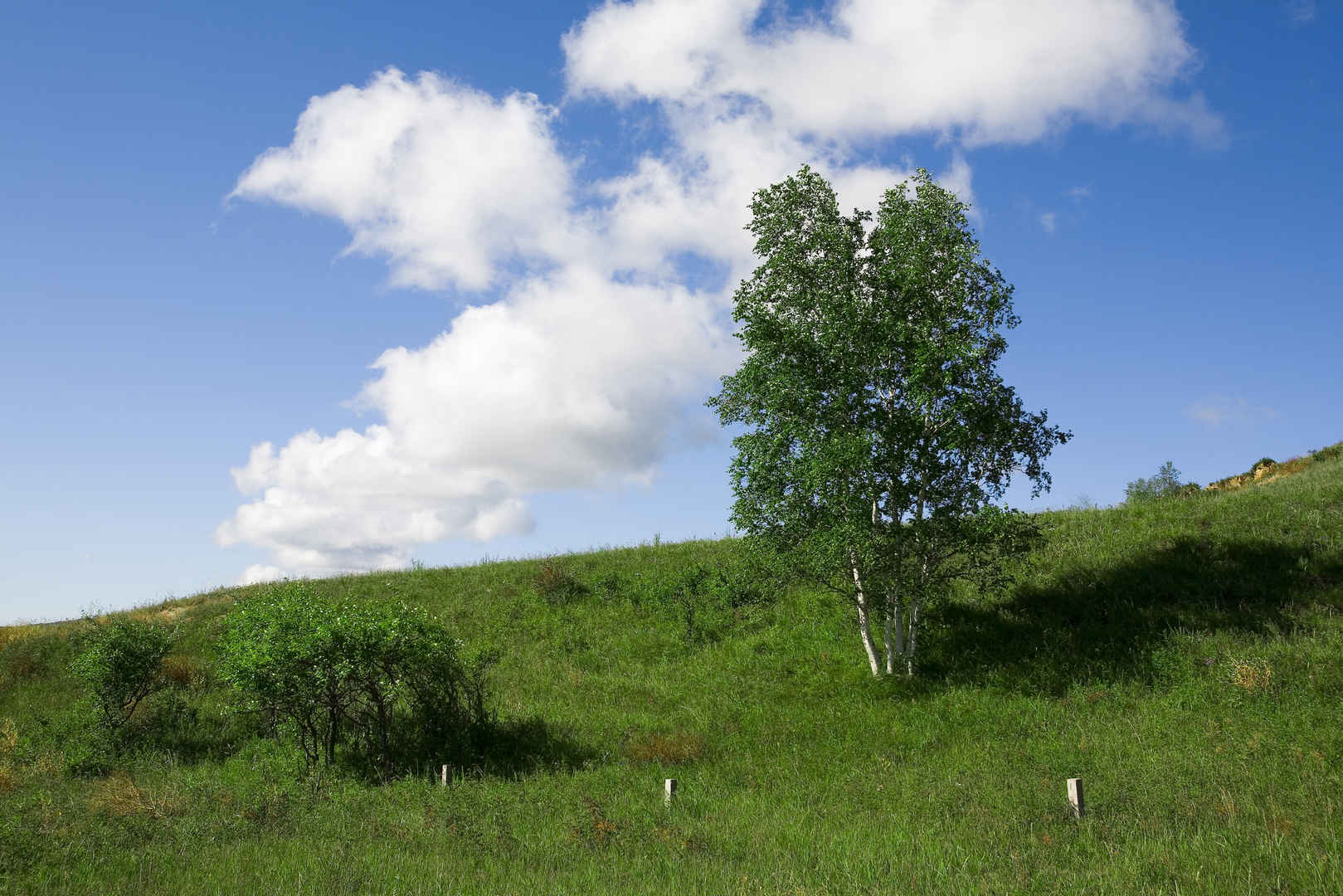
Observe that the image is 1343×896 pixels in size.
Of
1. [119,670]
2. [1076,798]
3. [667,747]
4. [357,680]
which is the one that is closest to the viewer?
[1076,798]

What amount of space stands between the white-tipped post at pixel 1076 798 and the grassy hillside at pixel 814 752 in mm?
228

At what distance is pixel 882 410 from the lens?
22094 millimetres

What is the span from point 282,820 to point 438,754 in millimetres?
6196

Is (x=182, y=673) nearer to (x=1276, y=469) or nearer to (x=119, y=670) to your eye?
(x=119, y=670)

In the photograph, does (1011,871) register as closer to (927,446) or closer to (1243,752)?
(1243,752)

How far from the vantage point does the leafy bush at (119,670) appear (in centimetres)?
2436

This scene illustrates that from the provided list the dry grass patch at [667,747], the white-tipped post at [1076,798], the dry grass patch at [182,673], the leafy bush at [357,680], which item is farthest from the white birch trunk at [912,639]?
the dry grass patch at [182,673]

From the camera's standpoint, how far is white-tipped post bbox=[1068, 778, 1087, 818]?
12.8 m

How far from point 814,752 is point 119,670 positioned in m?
22.2

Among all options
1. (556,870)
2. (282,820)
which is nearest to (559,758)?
(282,820)

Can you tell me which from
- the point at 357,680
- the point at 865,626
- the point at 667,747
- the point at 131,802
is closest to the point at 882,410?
Answer: the point at 865,626

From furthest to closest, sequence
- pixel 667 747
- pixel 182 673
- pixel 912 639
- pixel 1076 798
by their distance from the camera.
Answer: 1. pixel 182 673
2. pixel 912 639
3. pixel 667 747
4. pixel 1076 798

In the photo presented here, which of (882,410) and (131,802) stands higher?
(882,410)

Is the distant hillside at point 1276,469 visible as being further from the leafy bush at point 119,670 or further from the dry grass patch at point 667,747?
the leafy bush at point 119,670
